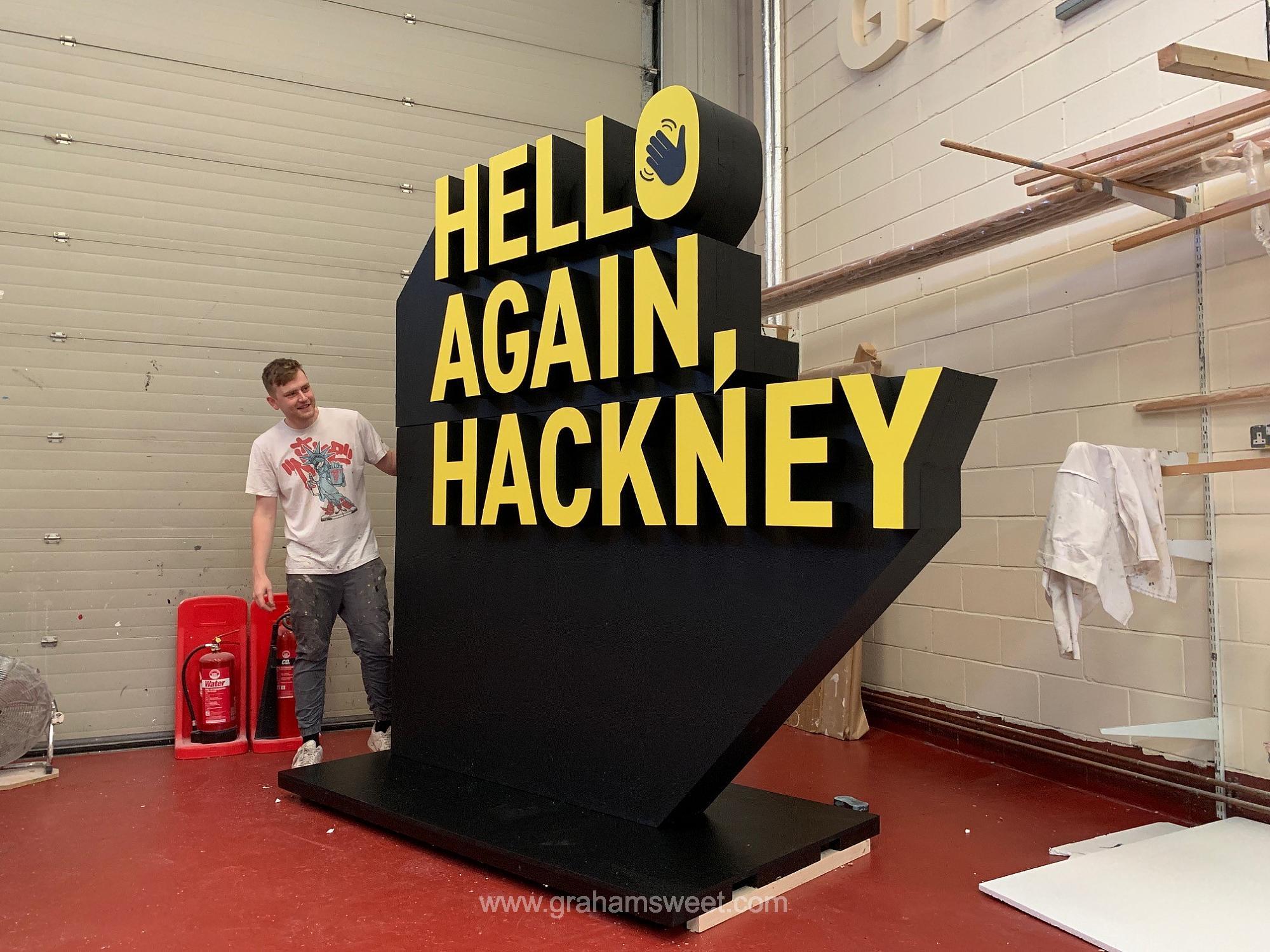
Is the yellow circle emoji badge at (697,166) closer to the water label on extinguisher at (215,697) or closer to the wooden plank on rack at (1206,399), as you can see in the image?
the wooden plank on rack at (1206,399)

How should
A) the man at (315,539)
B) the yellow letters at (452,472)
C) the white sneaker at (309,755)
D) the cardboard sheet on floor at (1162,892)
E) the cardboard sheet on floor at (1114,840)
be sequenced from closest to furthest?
the cardboard sheet on floor at (1162,892) < the cardboard sheet on floor at (1114,840) < the yellow letters at (452,472) < the white sneaker at (309,755) < the man at (315,539)

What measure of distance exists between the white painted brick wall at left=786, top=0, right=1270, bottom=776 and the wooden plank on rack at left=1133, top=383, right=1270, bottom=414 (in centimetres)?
5

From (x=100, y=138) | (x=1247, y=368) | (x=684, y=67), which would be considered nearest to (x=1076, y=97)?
(x=1247, y=368)

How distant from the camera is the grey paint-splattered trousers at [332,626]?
3994 millimetres

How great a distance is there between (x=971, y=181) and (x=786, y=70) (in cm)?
174

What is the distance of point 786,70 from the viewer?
544 centimetres

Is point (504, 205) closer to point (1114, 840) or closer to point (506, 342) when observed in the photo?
point (506, 342)

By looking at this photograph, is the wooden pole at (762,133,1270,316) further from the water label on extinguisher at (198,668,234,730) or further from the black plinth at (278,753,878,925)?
the water label on extinguisher at (198,668,234,730)

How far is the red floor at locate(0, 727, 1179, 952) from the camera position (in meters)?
2.25

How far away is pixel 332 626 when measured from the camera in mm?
4125

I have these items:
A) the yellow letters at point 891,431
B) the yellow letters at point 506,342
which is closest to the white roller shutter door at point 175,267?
→ the yellow letters at point 506,342

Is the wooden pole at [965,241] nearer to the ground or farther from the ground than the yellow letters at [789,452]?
farther from the ground

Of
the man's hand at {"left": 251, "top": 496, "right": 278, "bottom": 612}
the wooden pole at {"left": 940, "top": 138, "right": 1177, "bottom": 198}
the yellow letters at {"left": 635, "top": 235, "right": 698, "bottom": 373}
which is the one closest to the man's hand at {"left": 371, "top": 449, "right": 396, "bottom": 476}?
the man's hand at {"left": 251, "top": 496, "right": 278, "bottom": 612}

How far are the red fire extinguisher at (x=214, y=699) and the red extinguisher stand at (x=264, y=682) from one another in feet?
0.39
